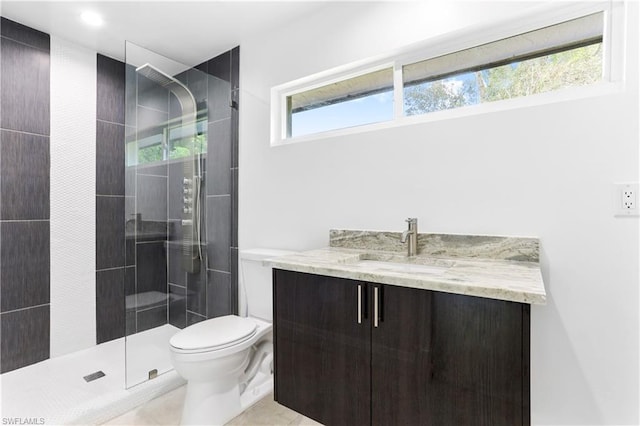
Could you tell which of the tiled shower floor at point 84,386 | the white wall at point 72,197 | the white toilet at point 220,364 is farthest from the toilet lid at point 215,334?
the white wall at point 72,197

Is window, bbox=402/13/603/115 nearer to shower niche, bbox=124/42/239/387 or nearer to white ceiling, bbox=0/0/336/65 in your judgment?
white ceiling, bbox=0/0/336/65

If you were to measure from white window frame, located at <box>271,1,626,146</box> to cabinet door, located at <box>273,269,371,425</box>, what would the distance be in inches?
39.1

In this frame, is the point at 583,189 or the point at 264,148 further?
the point at 264,148

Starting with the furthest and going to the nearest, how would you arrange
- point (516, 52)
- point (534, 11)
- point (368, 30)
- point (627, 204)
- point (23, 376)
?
point (23, 376), point (368, 30), point (516, 52), point (534, 11), point (627, 204)

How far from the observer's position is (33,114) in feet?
7.13

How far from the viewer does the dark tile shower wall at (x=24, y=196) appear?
206 centimetres

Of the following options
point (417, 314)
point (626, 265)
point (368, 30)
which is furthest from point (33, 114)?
point (626, 265)

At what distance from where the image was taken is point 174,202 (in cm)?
212

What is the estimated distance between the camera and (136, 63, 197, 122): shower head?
1.98m

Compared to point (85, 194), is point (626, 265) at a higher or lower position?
lower

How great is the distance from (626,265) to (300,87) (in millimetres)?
1938

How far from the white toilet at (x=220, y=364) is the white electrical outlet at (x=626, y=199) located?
1.68 m

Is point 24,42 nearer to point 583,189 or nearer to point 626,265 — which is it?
point 583,189

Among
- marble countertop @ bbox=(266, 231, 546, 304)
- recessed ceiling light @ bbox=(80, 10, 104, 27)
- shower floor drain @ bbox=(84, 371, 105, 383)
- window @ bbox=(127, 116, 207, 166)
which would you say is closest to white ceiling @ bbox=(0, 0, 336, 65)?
recessed ceiling light @ bbox=(80, 10, 104, 27)
